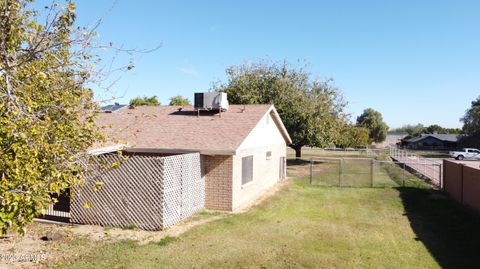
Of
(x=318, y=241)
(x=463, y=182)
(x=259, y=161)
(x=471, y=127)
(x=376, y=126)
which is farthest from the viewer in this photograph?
(x=376, y=126)

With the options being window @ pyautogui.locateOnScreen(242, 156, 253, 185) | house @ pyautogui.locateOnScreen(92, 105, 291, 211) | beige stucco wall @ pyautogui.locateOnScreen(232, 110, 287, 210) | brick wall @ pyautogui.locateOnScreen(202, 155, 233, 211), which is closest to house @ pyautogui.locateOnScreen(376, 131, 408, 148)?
beige stucco wall @ pyautogui.locateOnScreen(232, 110, 287, 210)

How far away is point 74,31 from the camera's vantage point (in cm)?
600

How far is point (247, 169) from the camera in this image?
16703mm

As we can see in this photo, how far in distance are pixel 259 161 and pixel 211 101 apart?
154 inches

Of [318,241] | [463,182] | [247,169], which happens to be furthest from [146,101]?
[318,241]

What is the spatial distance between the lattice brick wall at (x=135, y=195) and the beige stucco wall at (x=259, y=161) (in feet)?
10.1

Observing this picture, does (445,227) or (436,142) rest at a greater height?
(436,142)

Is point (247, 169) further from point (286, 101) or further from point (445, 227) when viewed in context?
point (286, 101)

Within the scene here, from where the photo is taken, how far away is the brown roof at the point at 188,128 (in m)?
14.7

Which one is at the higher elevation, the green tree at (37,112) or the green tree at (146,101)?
the green tree at (146,101)

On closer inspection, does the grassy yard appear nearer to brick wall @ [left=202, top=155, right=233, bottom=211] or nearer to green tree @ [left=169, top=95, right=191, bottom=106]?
brick wall @ [left=202, top=155, right=233, bottom=211]

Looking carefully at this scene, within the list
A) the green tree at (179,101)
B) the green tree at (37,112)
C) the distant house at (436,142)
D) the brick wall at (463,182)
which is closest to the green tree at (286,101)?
the green tree at (179,101)

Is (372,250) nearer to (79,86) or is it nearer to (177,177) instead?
(177,177)

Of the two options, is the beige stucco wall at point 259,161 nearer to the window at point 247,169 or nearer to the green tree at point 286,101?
the window at point 247,169
